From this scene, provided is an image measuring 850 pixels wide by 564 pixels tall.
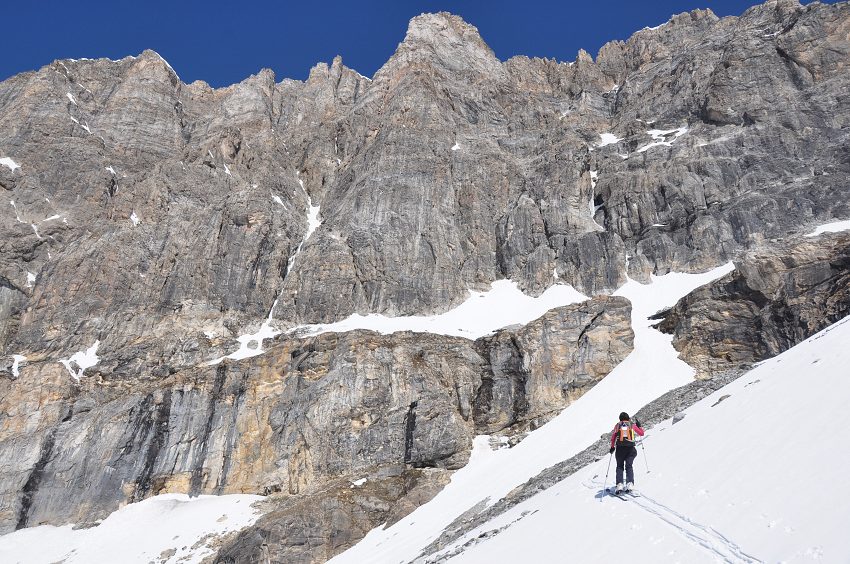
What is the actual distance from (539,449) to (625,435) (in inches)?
961

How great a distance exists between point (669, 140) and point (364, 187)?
125 ft

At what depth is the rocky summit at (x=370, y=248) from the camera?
139 ft

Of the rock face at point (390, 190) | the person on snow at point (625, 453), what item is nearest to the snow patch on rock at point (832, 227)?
the rock face at point (390, 190)

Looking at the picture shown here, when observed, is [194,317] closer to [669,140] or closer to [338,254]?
[338,254]

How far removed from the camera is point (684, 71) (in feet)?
270

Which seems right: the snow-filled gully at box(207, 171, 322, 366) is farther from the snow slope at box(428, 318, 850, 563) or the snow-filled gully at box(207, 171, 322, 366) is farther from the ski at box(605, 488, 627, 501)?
the ski at box(605, 488, 627, 501)

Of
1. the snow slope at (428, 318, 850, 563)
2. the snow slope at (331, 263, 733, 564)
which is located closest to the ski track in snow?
the snow slope at (428, 318, 850, 563)

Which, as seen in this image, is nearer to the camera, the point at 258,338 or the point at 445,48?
the point at 258,338

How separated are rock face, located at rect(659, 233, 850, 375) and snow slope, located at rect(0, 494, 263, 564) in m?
33.7

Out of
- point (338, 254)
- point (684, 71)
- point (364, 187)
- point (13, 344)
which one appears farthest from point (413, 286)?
point (684, 71)

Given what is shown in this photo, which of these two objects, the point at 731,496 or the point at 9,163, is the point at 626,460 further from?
the point at 9,163

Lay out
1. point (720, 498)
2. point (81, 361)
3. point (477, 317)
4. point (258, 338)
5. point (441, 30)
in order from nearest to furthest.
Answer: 1. point (720, 498)
2. point (81, 361)
3. point (258, 338)
4. point (477, 317)
5. point (441, 30)

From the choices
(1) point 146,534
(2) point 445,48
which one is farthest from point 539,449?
(2) point 445,48

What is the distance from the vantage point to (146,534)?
3891 cm
